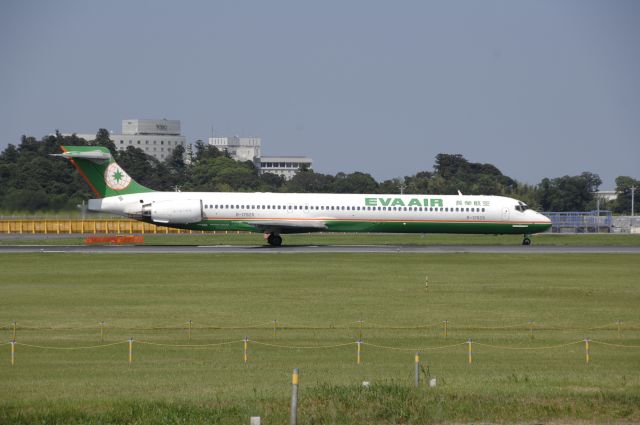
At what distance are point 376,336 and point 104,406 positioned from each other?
40.6 ft

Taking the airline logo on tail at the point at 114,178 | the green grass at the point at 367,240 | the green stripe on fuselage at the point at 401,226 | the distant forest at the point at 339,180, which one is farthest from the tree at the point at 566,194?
the airline logo on tail at the point at 114,178

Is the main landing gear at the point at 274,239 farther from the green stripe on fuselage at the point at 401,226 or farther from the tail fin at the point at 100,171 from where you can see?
the tail fin at the point at 100,171

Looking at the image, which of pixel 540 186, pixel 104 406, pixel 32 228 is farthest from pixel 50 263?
pixel 540 186

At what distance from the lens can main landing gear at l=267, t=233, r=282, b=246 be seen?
67.2 metres

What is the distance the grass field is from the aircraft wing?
1137 centimetres

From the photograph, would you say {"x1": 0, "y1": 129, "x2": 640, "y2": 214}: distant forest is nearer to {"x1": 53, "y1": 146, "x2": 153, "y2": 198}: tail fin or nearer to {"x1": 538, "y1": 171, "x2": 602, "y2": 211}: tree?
{"x1": 538, "y1": 171, "x2": 602, "y2": 211}: tree

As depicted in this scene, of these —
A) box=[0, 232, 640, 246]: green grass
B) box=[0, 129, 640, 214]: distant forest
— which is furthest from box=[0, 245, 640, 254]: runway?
box=[0, 129, 640, 214]: distant forest

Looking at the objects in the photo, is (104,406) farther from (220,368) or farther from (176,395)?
(220,368)

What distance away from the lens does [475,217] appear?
69.2 meters

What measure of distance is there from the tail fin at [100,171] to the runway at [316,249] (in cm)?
403

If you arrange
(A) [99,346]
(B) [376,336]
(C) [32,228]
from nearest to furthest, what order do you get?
1. (A) [99,346]
2. (B) [376,336]
3. (C) [32,228]

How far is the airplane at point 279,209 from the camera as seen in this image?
64688 millimetres

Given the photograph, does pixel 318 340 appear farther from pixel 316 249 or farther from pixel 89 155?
pixel 89 155

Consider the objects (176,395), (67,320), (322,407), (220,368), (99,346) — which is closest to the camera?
(322,407)
